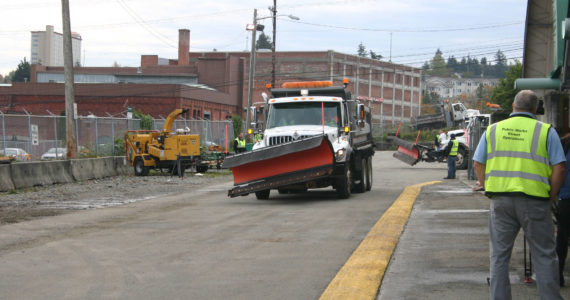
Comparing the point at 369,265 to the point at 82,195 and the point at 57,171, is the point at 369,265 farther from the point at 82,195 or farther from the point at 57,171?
the point at 57,171

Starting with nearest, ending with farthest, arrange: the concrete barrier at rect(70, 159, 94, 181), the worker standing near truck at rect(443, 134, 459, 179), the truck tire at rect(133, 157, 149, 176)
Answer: the concrete barrier at rect(70, 159, 94, 181), the worker standing near truck at rect(443, 134, 459, 179), the truck tire at rect(133, 157, 149, 176)

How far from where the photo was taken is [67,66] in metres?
26.4

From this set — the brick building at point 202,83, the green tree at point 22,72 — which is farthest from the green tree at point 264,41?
the brick building at point 202,83

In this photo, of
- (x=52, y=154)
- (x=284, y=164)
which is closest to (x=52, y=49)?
(x=52, y=154)

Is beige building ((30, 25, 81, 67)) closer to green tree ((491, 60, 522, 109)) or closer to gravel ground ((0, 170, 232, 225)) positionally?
green tree ((491, 60, 522, 109))

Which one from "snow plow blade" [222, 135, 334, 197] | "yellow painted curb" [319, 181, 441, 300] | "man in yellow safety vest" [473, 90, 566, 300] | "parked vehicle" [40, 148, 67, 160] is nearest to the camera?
"man in yellow safety vest" [473, 90, 566, 300]

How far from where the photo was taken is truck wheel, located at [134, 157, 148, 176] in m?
→ 29.7

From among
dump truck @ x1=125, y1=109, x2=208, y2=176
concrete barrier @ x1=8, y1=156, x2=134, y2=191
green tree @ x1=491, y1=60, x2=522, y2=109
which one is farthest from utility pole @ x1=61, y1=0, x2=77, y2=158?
green tree @ x1=491, y1=60, x2=522, y2=109

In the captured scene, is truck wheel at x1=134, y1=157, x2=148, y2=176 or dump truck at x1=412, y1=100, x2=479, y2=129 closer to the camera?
truck wheel at x1=134, y1=157, x2=148, y2=176

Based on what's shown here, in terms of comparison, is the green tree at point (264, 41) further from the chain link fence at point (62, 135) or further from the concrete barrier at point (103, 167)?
the concrete barrier at point (103, 167)

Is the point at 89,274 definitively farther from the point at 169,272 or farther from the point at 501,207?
the point at 501,207

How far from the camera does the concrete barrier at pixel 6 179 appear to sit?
2019 centimetres

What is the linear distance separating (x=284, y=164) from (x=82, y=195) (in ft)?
21.4

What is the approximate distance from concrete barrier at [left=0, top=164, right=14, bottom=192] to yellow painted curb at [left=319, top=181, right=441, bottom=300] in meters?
12.1
